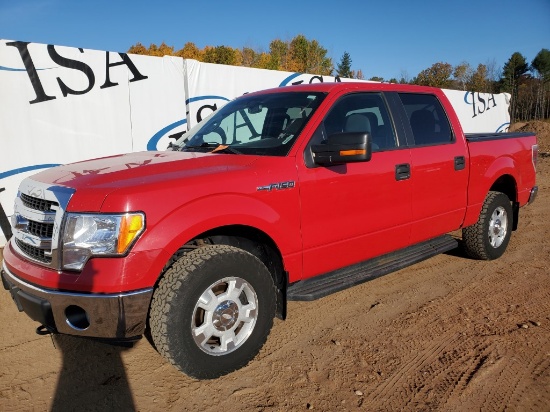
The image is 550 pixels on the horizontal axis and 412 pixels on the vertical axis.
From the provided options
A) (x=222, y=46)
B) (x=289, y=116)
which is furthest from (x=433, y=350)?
(x=222, y=46)

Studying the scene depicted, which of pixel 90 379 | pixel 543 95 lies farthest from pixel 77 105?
pixel 543 95

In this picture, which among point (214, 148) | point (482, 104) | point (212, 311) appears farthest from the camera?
point (482, 104)

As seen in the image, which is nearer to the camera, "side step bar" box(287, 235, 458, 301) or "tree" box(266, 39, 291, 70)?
"side step bar" box(287, 235, 458, 301)

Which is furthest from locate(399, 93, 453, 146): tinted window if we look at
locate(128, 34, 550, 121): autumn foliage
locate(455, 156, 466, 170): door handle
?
locate(128, 34, 550, 121): autumn foliage

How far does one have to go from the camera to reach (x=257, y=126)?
3.66 m

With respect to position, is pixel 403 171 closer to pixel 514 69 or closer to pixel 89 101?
pixel 89 101

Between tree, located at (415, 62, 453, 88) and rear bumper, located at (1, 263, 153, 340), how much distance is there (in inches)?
2223

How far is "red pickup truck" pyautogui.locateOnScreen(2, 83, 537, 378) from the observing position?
239cm

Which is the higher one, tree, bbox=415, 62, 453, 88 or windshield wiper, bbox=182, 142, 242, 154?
tree, bbox=415, 62, 453, 88

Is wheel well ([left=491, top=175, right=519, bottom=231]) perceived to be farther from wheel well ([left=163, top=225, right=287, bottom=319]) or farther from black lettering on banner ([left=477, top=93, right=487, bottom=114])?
black lettering on banner ([left=477, top=93, right=487, bottom=114])

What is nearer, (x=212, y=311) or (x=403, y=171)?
(x=212, y=311)

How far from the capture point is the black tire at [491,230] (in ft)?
15.8

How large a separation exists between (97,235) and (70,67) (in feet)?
18.7

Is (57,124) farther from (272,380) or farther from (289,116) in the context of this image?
(272,380)
